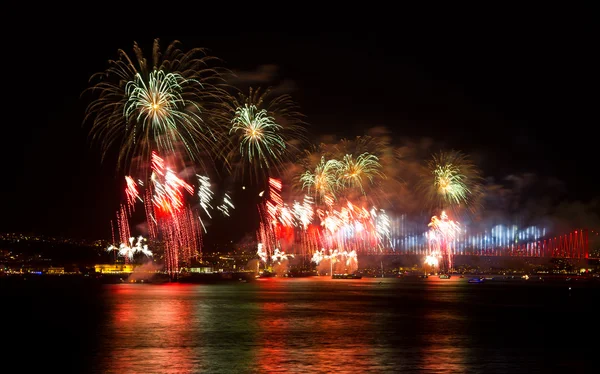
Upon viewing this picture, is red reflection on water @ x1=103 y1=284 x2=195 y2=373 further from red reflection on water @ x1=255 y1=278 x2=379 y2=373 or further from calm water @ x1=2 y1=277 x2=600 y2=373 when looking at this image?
red reflection on water @ x1=255 y1=278 x2=379 y2=373

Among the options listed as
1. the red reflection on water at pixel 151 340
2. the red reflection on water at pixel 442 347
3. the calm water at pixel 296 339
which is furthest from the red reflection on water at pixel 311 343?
the red reflection on water at pixel 151 340

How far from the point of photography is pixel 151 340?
41.6 m

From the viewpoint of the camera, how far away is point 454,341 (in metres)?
43.1

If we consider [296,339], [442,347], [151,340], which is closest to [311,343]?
[296,339]

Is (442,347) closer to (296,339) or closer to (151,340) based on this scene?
(296,339)

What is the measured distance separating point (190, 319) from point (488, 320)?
22550mm

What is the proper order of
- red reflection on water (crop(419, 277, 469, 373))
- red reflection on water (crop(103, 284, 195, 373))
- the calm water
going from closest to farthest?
red reflection on water (crop(103, 284, 195, 373)) < red reflection on water (crop(419, 277, 469, 373)) < the calm water

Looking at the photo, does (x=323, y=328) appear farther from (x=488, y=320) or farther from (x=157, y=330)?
(x=488, y=320)

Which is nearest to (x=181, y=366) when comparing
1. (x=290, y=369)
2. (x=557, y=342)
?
(x=290, y=369)

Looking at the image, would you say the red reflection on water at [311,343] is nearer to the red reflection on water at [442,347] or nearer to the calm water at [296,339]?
the calm water at [296,339]

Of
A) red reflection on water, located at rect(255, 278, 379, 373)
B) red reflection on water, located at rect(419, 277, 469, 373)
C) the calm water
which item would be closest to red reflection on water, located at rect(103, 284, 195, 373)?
the calm water

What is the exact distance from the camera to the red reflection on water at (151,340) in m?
32.1

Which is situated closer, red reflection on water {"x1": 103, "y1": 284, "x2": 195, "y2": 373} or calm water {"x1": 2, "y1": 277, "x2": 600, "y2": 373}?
red reflection on water {"x1": 103, "y1": 284, "x2": 195, "y2": 373}

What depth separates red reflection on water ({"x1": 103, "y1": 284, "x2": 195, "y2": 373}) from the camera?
32.1m
